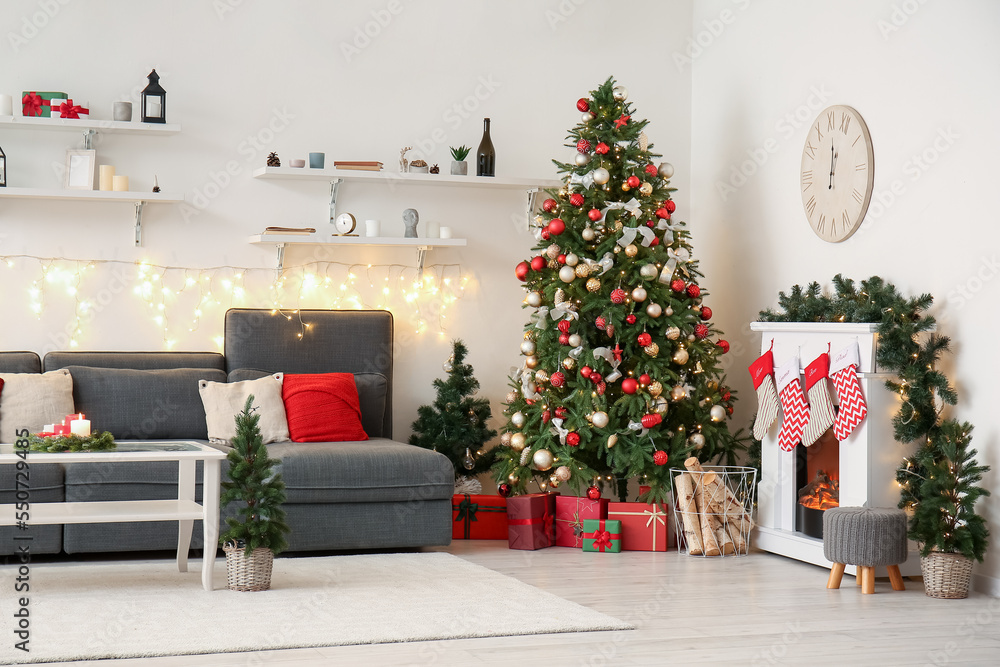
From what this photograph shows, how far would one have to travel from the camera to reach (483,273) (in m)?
5.66

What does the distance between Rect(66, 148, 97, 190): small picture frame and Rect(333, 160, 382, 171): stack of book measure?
1138 millimetres

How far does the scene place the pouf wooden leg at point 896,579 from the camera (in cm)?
379

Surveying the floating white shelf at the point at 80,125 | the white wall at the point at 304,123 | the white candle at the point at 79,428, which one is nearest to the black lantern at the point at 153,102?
the floating white shelf at the point at 80,125

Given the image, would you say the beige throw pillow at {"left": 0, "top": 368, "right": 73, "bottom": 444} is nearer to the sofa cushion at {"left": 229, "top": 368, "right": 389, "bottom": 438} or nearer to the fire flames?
the sofa cushion at {"left": 229, "top": 368, "right": 389, "bottom": 438}

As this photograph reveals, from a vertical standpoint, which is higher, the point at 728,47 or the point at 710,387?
the point at 728,47

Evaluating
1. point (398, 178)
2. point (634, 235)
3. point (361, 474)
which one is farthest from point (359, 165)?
point (361, 474)

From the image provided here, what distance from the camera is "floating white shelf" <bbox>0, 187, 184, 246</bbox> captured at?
15.7ft

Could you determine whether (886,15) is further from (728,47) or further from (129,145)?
(129,145)

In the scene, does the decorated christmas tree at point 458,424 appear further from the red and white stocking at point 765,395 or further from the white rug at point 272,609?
the red and white stocking at point 765,395

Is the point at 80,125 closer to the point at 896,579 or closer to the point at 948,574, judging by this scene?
the point at 896,579

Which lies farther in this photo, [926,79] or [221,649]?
[926,79]

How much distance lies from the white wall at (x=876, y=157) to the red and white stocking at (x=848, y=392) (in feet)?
0.53

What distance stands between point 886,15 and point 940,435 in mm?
1752

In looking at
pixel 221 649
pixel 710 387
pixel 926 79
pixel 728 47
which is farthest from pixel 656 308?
pixel 221 649
